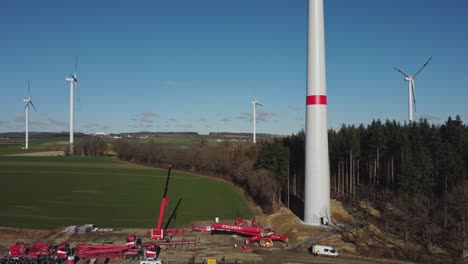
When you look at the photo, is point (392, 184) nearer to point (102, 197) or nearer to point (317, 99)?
point (317, 99)

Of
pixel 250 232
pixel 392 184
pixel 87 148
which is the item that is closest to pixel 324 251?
pixel 250 232

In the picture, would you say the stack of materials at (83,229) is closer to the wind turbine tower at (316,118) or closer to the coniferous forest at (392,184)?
the wind turbine tower at (316,118)

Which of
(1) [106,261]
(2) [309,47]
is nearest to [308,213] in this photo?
(2) [309,47]

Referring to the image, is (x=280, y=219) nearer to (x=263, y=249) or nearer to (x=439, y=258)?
(x=263, y=249)

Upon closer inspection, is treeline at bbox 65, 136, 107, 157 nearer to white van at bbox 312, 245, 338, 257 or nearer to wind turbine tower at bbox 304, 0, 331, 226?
wind turbine tower at bbox 304, 0, 331, 226

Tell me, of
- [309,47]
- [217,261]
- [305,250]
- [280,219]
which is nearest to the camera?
[217,261]

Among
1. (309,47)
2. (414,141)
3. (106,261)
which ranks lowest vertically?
(106,261)

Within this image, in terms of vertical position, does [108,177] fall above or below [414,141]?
below
